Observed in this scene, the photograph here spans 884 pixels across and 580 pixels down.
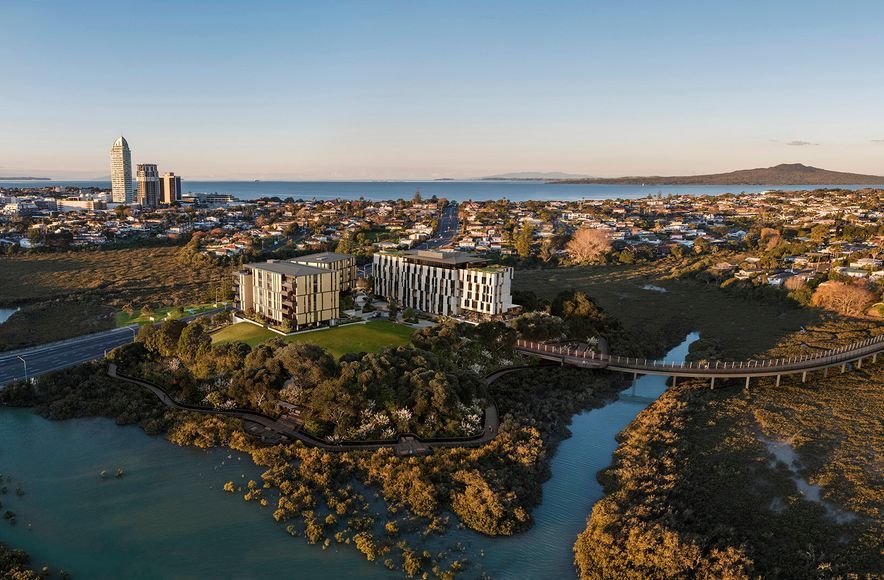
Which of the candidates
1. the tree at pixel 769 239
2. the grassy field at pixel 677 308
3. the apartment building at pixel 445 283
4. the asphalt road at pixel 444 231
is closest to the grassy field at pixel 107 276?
the apartment building at pixel 445 283

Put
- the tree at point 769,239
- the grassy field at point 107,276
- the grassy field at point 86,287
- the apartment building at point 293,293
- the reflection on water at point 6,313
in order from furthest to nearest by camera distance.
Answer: the tree at point 769,239, the grassy field at point 107,276, the reflection on water at point 6,313, the grassy field at point 86,287, the apartment building at point 293,293

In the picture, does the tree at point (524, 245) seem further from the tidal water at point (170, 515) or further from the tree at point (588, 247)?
the tidal water at point (170, 515)

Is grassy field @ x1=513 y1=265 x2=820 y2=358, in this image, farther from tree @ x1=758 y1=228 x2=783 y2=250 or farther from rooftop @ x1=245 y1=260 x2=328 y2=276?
rooftop @ x1=245 y1=260 x2=328 y2=276

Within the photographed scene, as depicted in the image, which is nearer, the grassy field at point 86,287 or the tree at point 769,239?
the grassy field at point 86,287

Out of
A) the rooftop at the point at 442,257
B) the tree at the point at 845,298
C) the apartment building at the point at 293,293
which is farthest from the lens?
the tree at the point at 845,298

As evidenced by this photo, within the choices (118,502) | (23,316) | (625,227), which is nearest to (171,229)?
(23,316)
